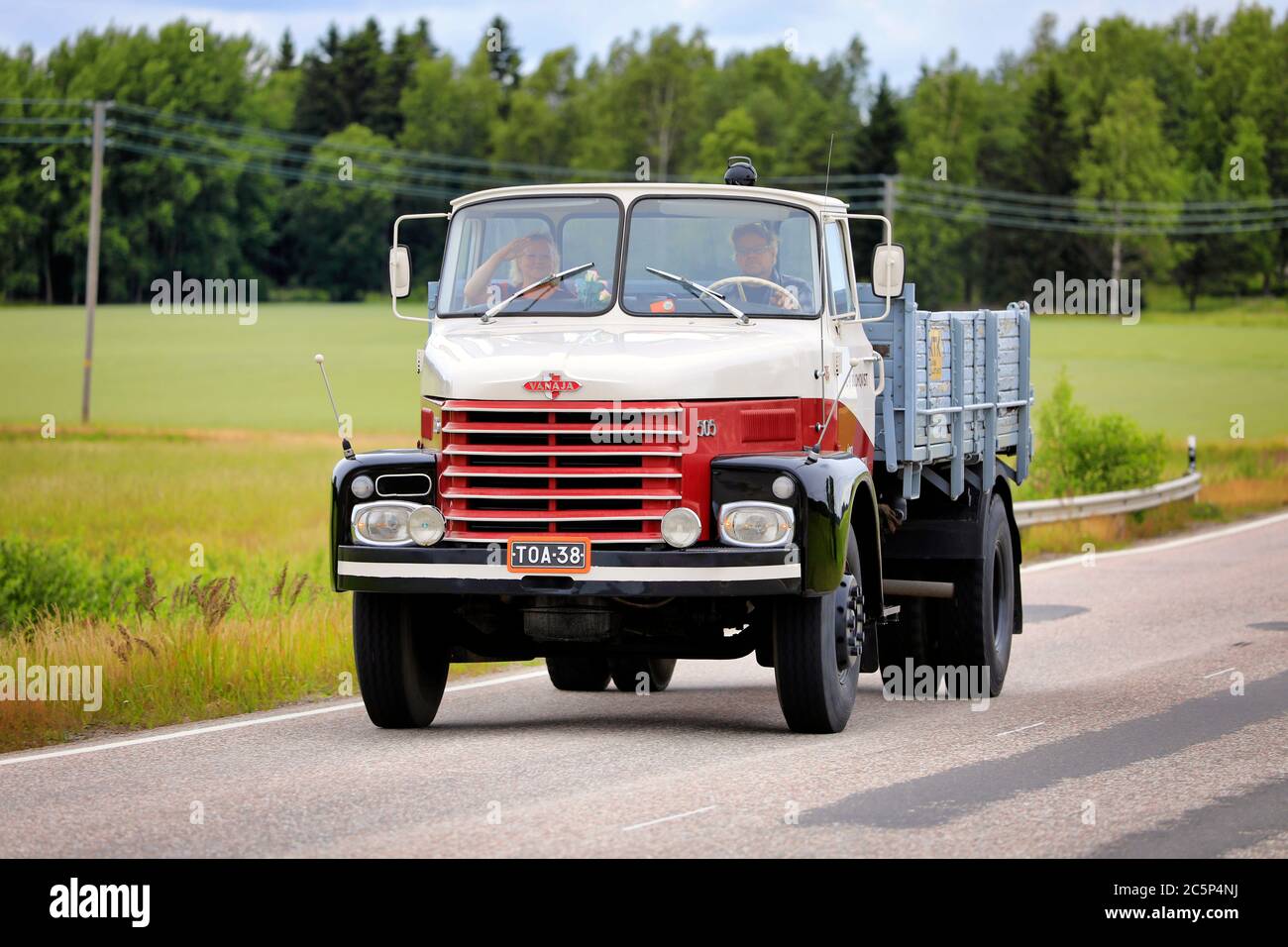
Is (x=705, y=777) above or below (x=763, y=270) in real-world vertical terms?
below

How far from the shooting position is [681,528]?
34.4ft

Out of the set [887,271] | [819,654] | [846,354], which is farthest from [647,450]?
[887,271]

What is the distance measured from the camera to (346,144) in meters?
114

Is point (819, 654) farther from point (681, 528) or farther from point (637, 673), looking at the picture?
point (637, 673)

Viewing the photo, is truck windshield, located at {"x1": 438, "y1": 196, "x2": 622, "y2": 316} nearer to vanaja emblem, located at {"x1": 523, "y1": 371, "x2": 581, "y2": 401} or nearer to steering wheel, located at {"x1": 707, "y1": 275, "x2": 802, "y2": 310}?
steering wheel, located at {"x1": 707, "y1": 275, "x2": 802, "y2": 310}

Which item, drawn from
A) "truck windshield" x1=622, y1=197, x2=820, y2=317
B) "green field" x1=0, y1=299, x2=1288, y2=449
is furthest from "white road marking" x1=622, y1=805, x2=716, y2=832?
"green field" x1=0, y1=299, x2=1288, y2=449

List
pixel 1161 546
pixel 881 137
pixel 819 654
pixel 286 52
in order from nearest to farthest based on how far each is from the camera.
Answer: pixel 819 654
pixel 1161 546
pixel 881 137
pixel 286 52

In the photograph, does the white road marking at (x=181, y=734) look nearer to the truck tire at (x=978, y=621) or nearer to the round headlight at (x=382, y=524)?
the round headlight at (x=382, y=524)

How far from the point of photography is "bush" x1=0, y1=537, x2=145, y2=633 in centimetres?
1952

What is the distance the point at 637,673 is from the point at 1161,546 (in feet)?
40.6

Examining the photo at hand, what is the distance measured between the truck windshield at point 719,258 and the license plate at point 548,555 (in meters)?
1.65

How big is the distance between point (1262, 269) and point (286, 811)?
111 meters

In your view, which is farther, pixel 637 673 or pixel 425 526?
pixel 637 673
